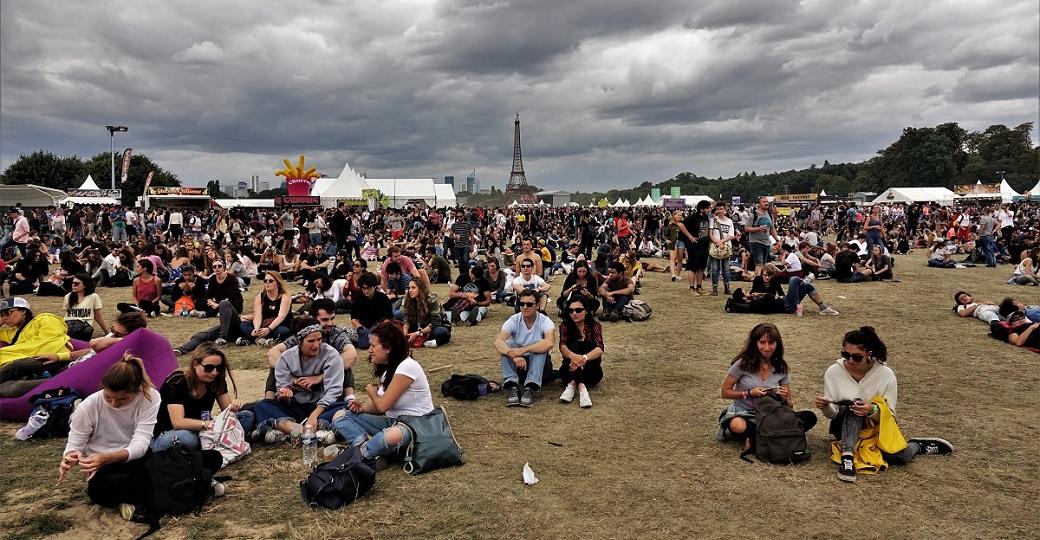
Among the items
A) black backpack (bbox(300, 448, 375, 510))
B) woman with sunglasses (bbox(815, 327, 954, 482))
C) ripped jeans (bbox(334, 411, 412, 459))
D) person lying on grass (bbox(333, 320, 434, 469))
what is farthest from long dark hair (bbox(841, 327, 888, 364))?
black backpack (bbox(300, 448, 375, 510))

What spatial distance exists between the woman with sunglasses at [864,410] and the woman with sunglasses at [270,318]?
6.99 meters

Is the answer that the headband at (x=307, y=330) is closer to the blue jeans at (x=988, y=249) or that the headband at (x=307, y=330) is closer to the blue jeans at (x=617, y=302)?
the blue jeans at (x=617, y=302)

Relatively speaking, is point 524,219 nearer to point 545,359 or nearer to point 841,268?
point 841,268

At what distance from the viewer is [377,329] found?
517cm

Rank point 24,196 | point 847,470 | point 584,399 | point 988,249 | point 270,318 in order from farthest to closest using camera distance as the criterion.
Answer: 1. point 24,196
2. point 988,249
3. point 270,318
4. point 584,399
5. point 847,470

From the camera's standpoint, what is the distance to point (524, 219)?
33938 mm

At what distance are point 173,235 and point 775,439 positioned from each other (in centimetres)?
2930

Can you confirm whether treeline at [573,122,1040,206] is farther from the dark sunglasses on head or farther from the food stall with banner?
the dark sunglasses on head

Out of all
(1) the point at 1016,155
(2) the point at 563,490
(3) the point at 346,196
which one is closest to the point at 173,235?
(3) the point at 346,196

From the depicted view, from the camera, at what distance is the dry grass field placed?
3.97 m

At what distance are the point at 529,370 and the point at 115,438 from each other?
144 inches

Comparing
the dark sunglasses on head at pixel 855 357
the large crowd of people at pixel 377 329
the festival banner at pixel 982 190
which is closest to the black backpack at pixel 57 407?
the large crowd of people at pixel 377 329

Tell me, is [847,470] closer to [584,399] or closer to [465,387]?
[584,399]

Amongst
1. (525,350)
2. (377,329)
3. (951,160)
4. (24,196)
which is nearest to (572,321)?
(525,350)
